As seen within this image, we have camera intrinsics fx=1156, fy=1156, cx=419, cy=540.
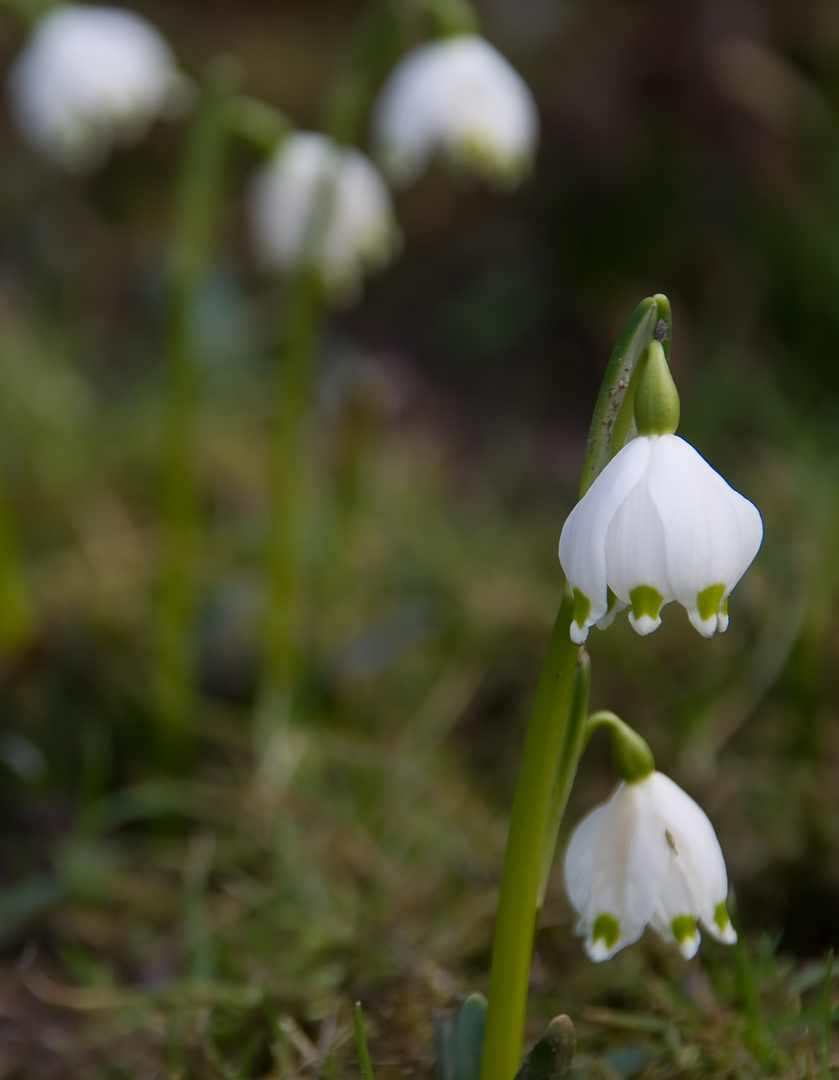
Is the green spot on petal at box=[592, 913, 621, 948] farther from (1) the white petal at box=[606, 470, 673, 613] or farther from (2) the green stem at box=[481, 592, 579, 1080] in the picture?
(1) the white petal at box=[606, 470, 673, 613]

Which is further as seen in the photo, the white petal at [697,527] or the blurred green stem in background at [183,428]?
the blurred green stem in background at [183,428]

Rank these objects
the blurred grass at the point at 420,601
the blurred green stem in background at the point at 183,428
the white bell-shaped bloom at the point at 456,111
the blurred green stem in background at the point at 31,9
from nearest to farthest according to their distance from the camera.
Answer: the blurred grass at the point at 420,601
the white bell-shaped bloom at the point at 456,111
the blurred green stem in background at the point at 183,428
the blurred green stem in background at the point at 31,9

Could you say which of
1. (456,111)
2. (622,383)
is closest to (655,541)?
(622,383)

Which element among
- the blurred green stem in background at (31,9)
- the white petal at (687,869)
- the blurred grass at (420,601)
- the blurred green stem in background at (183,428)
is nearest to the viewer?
the white petal at (687,869)

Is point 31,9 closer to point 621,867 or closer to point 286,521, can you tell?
point 286,521

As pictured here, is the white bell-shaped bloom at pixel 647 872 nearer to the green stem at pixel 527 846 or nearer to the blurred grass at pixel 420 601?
the green stem at pixel 527 846

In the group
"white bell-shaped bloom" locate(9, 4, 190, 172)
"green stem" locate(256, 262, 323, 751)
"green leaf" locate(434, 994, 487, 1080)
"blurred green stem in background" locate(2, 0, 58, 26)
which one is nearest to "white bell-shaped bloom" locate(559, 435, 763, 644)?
"green leaf" locate(434, 994, 487, 1080)

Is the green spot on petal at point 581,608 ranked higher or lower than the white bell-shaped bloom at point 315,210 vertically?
higher

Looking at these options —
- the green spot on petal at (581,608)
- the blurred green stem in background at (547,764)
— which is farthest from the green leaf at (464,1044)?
the green spot on petal at (581,608)
